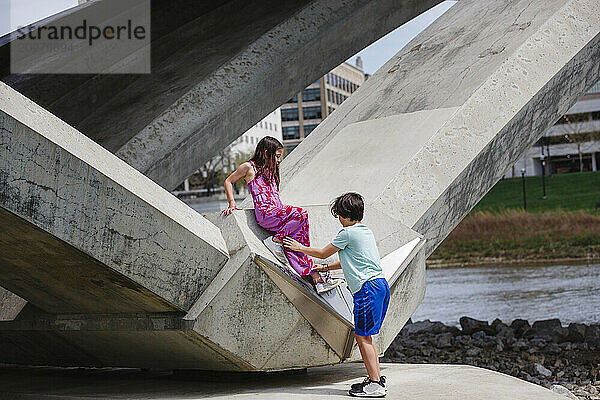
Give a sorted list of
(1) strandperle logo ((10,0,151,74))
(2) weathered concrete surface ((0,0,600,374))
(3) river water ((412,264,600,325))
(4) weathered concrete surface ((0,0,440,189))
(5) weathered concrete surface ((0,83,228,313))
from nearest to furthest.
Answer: (5) weathered concrete surface ((0,83,228,313)) < (2) weathered concrete surface ((0,0,600,374)) < (4) weathered concrete surface ((0,0,440,189)) < (1) strandperle logo ((10,0,151,74)) < (3) river water ((412,264,600,325))

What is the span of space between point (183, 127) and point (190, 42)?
272cm

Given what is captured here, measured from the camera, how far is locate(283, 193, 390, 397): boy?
21.5 feet

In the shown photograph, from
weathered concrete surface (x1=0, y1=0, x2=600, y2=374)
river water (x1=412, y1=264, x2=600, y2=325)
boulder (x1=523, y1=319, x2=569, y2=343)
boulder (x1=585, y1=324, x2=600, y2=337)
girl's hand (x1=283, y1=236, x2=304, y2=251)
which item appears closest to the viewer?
weathered concrete surface (x1=0, y1=0, x2=600, y2=374)

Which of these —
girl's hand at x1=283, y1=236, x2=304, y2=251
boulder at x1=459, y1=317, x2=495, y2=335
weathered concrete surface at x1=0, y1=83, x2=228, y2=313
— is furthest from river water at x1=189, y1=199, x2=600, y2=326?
weathered concrete surface at x1=0, y1=83, x2=228, y2=313

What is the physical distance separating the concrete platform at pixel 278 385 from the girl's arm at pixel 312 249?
1.00 meters

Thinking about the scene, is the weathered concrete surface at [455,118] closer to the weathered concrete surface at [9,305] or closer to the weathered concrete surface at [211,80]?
the weathered concrete surface at [211,80]

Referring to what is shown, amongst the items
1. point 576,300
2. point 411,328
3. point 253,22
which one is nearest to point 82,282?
point 253,22

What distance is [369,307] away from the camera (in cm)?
658

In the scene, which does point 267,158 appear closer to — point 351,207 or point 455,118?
point 351,207

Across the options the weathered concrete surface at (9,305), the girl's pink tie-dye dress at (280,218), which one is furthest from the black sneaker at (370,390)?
the weathered concrete surface at (9,305)

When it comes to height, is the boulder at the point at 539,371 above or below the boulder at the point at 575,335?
below

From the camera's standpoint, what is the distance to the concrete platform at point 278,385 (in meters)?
6.50

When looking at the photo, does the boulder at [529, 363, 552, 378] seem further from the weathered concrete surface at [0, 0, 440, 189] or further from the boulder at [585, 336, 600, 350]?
the weathered concrete surface at [0, 0, 440, 189]

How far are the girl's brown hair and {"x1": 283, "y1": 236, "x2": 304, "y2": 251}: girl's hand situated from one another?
0.51 m
